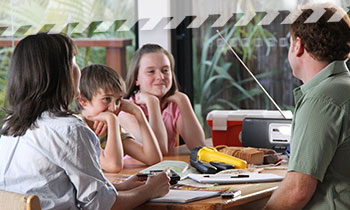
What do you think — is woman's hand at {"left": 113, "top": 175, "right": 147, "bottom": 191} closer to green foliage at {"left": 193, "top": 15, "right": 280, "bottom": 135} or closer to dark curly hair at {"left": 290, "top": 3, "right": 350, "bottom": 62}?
dark curly hair at {"left": 290, "top": 3, "right": 350, "bottom": 62}

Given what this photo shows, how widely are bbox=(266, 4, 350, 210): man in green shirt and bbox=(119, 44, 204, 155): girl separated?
4.18ft

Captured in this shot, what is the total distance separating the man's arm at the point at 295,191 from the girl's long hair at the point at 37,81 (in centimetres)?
63

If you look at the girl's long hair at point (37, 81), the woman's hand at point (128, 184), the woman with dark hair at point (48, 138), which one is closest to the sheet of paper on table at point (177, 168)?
the woman's hand at point (128, 184)

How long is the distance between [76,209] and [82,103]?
0.89 meters

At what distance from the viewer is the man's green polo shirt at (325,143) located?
1.64 meters

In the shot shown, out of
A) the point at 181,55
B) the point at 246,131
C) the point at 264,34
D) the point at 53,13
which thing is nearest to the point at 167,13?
the point at 181,55

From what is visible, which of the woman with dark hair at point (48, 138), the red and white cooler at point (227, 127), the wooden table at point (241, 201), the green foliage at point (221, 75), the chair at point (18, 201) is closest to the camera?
the chair at point (18, 201)

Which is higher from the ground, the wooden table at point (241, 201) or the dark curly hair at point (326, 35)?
the dark curly hair at point (326, 35)

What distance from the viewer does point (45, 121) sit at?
1.63m

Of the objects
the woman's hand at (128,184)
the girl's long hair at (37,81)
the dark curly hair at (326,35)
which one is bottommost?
the woman's hand at (128,184)

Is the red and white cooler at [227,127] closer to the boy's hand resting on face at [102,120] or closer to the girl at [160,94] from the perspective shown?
the girl at [160,94]

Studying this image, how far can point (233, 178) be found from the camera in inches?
80.8

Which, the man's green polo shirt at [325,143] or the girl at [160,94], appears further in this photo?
the girl at [160,94]

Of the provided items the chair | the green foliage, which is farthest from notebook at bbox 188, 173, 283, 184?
the green foliage
